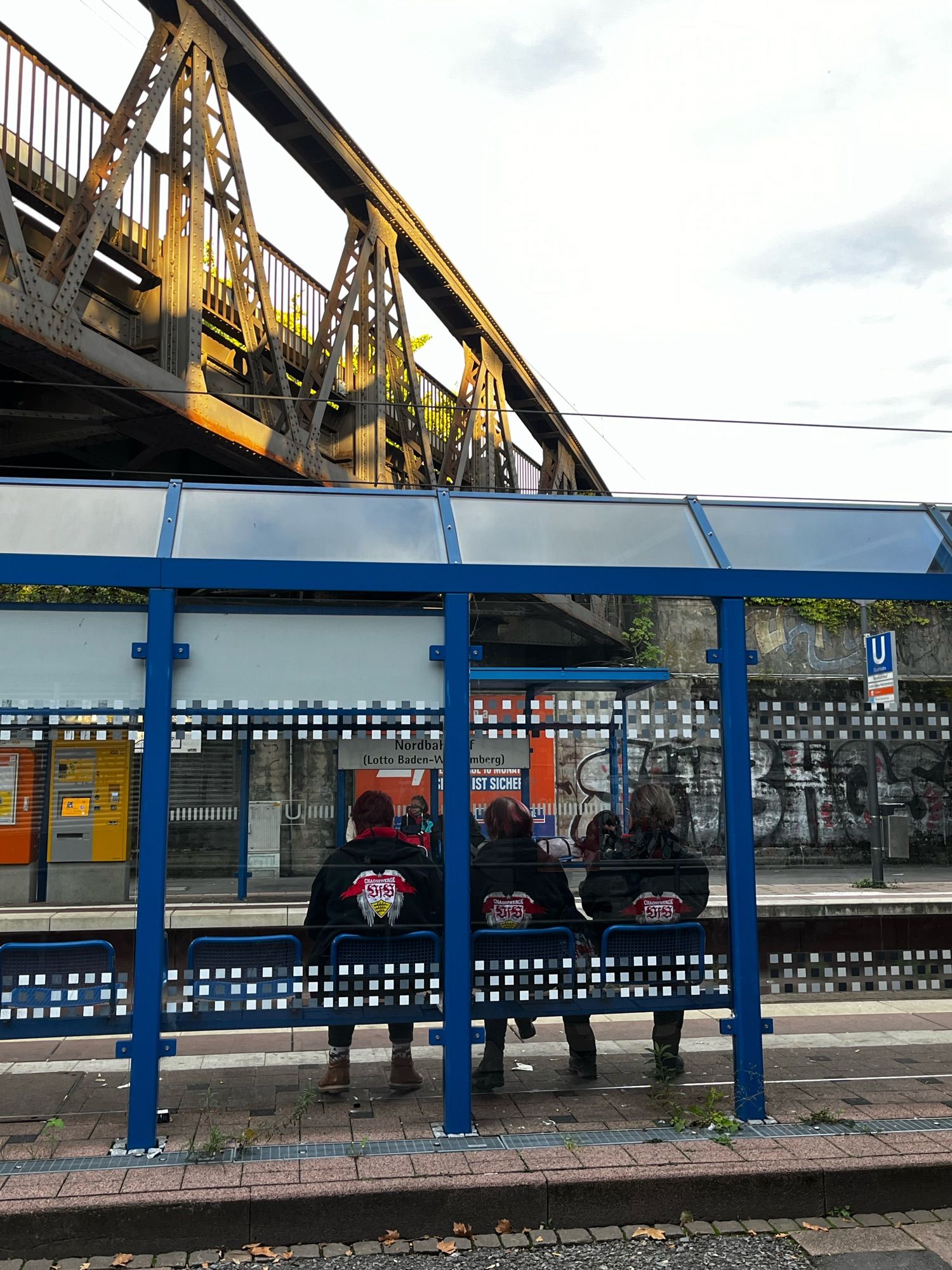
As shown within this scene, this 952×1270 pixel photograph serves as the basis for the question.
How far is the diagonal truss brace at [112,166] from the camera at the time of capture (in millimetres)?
8203

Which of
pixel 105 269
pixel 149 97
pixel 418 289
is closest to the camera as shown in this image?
pixel 149 97

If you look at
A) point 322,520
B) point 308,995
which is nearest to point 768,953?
point 308,995

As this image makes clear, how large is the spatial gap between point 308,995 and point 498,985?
1007 millimetres

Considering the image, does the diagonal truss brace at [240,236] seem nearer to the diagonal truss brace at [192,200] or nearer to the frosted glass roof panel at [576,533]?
the diagonal truss brace at [192,200]

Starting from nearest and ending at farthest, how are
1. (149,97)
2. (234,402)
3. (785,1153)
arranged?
(785,1153) → (149,97) → (234,402)

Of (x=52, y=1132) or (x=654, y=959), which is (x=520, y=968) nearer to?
(x=654, y=959)

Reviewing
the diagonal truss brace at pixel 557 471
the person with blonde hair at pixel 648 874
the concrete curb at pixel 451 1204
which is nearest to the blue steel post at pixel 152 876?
the concrete curb at pixel 451 1204

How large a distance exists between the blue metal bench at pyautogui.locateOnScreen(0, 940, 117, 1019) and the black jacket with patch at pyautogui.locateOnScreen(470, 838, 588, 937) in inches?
→ 76.3

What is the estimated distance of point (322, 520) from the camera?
6121 mm

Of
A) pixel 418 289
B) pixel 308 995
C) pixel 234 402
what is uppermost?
pixel 418 289

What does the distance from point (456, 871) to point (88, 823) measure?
6.71ft

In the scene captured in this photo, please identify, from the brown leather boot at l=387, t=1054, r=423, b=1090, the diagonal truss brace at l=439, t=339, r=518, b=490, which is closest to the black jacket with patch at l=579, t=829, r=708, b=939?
the brown leather boot at l=387, t=1054, r=423, b=1090

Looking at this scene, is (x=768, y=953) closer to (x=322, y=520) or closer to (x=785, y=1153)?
(x=785, y=1153)

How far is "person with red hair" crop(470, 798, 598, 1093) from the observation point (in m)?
6.04
